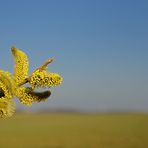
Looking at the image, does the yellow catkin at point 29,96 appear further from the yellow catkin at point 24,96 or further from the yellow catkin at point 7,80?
the yellow catkin at point 7,80

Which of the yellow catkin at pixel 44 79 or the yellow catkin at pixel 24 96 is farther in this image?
the yellow catkin at pixel 24 96

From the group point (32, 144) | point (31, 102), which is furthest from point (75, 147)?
point (31, 102)

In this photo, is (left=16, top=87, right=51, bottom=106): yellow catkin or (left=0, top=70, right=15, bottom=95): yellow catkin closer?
(left=0, top=70, right=15, bottom=95): yellow catkin

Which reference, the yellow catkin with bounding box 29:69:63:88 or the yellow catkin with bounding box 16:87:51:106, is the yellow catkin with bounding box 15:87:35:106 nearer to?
the yellow catkin with bounding box 16:87:51:106

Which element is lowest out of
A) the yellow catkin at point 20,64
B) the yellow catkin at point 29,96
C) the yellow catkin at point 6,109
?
the yellow catkin at point 6,109

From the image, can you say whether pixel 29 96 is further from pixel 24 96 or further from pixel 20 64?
pixel 20 64

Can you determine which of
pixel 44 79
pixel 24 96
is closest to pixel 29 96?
pixel 24 96

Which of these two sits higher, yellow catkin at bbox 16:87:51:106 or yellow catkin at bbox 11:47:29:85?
yellow catkin at bbox 11:47:29:85
